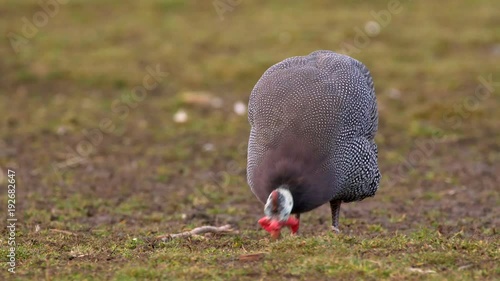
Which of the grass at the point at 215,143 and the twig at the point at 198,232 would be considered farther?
the twig at the point at 198,232

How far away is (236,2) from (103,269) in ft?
39.1

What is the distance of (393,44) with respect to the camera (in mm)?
14812

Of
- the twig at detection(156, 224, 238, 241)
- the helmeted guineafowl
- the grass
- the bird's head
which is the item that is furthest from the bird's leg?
the bird's head

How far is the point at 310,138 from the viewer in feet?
19.6

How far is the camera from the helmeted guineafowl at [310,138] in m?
5.73

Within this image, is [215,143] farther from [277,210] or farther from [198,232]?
[277,210]

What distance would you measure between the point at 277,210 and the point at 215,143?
522cm

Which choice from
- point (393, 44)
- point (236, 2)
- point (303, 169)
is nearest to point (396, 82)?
point (393, 44)

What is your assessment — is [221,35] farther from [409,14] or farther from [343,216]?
[343,216]

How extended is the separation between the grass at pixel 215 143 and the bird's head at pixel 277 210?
0.11 metres

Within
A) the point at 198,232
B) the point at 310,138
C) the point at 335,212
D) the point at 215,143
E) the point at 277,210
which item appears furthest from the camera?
the point at 215,143

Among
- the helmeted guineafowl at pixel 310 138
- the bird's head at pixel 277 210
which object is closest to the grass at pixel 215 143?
the bird's head at pixel 277 210

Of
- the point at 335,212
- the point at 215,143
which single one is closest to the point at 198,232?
the point at 335,212

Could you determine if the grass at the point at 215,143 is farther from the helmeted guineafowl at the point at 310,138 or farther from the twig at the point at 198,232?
the helmeted guineafowl at the point at 310,138
